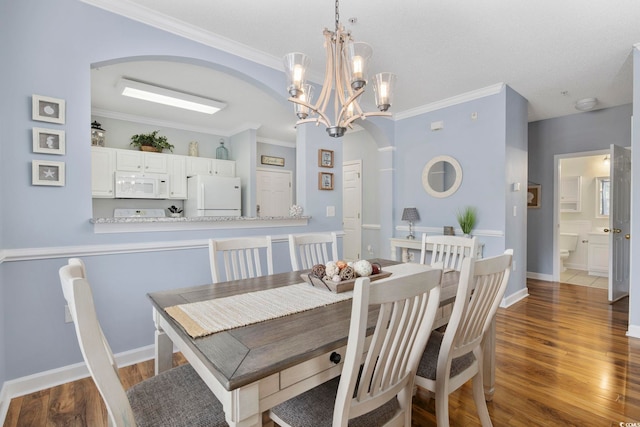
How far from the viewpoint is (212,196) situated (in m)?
5.05

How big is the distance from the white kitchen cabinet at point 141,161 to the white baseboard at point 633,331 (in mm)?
5950

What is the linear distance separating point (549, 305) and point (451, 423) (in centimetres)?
289

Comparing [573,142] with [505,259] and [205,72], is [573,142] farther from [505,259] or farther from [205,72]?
[205,72]

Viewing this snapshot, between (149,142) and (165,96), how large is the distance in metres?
1.33

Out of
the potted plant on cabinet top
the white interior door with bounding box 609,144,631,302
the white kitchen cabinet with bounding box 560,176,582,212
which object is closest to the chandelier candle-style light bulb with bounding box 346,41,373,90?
the white interior door with bounding box 609,144,631,302

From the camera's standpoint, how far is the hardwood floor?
1.73 meters

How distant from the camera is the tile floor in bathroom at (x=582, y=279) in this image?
15.4 feet

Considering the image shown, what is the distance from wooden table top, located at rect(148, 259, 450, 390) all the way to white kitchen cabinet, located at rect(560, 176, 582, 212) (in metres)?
6.38

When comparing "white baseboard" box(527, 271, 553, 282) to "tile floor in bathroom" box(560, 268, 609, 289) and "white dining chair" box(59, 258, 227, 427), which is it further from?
"white dining chair" box(59, 258, 227, 427)

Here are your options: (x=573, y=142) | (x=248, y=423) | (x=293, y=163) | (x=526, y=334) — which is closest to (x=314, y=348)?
(x=248, y=423)

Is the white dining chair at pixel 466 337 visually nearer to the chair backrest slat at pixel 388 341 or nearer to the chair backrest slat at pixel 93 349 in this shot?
the chair backrest slat at pixel 388 341

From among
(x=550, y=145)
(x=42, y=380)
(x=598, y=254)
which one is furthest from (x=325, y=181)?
(x=598, y=254)

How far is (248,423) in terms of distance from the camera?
0.89 metres

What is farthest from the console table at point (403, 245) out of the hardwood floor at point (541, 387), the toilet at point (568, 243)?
the toilet at point (568, 243)
